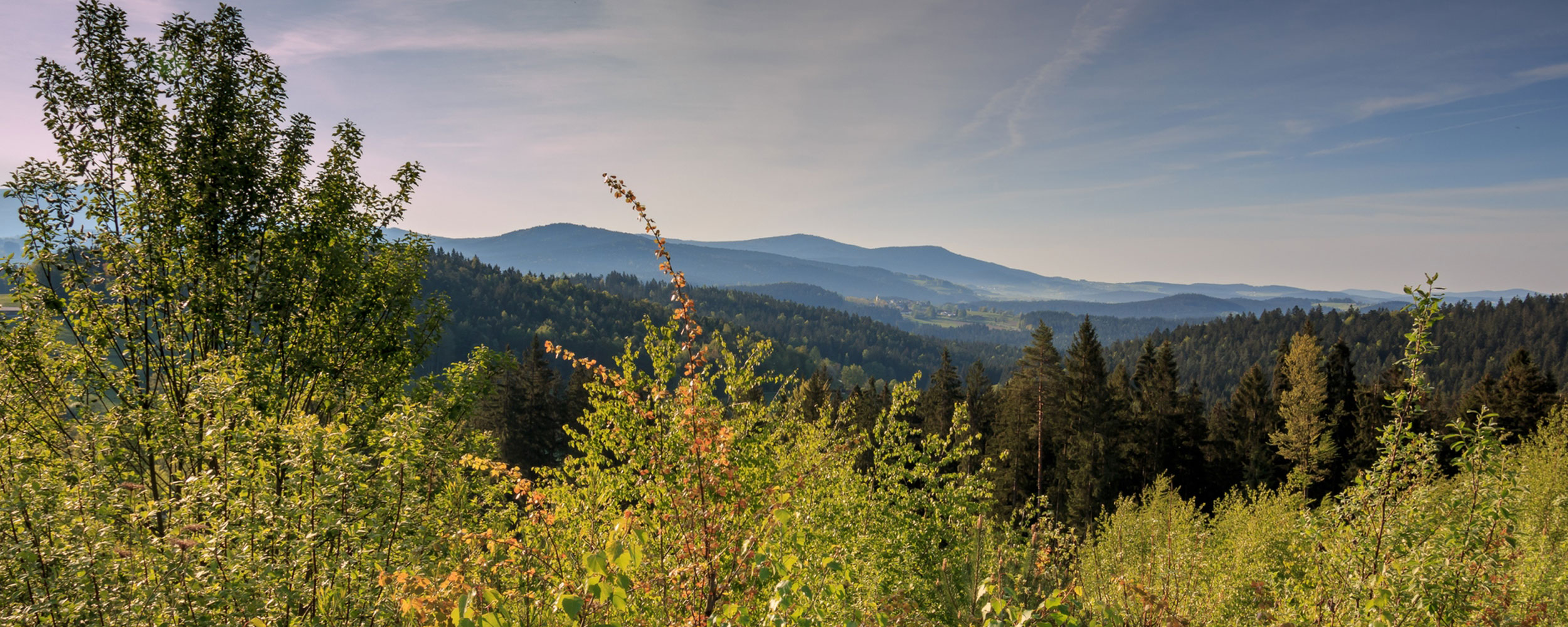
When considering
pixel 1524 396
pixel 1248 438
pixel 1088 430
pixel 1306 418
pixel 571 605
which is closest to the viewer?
pixel 571 605

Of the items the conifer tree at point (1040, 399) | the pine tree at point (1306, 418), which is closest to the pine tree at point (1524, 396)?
the pine tree at point (1306, 418)

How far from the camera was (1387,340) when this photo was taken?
133 m

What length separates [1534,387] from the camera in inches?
1459

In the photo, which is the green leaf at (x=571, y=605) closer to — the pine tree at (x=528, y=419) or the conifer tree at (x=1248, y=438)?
the pine tree at (x=528, y=419)

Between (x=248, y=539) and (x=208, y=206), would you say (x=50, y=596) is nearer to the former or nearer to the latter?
(x=248, y=539)

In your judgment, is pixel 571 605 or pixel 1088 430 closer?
pixel 571 605

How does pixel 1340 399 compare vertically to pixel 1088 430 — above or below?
above

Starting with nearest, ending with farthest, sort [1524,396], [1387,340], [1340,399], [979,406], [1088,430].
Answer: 1. [1524,396]
2. [1088,430]
3. [1340,399]
4. [979,406]
5. [1387,340]

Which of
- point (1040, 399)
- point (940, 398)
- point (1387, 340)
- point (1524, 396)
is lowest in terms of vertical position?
point (940, 398)

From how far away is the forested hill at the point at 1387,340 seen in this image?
126 meters

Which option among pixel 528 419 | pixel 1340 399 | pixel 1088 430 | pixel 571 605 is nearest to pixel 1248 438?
pixel 1340 399

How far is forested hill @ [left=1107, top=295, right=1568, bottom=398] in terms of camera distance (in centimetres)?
12581

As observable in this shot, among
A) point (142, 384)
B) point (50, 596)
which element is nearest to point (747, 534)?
point (50, 596)

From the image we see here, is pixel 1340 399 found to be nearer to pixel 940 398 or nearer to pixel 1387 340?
pixel 940 398
